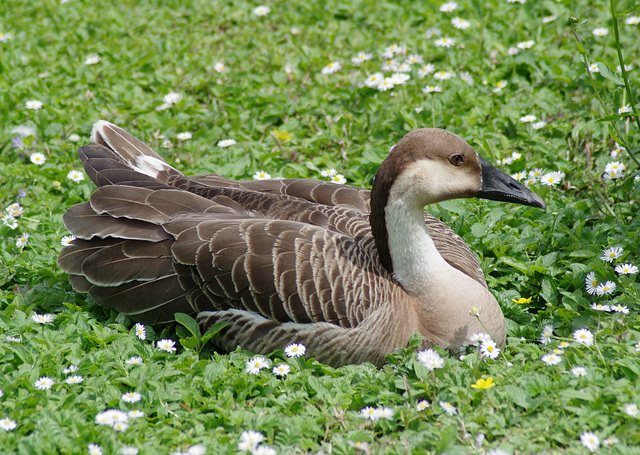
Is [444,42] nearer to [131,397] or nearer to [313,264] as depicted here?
[313,264]

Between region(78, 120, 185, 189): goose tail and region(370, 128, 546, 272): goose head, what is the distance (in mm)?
1623

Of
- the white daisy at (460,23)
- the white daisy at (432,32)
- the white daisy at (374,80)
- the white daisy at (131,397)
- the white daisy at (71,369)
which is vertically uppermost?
the white daisy at (460,23)

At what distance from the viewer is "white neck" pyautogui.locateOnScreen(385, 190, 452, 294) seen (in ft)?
14.0

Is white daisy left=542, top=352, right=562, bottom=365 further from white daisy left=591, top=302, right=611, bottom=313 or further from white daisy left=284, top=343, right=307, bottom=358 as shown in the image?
white daisy left=284, top=343, right=307, bottom=358

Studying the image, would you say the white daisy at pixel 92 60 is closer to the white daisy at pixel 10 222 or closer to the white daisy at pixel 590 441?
the white daisy at pixel 10 222

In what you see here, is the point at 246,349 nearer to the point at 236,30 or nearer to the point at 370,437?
the point at 370,437

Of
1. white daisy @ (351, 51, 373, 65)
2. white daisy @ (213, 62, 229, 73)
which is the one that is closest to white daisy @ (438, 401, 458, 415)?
white daisy @ (351, 51, 373, 65)

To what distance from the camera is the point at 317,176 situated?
633cm

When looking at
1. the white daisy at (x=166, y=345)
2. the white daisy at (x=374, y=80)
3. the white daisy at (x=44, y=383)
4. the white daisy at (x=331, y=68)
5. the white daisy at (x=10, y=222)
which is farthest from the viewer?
the white daisy at (x=331, y=68)

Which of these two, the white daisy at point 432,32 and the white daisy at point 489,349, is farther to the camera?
the white daisy at point 432,32

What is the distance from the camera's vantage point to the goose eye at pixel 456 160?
421 cm

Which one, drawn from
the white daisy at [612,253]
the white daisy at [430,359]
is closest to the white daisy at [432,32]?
the white daisy at [612,253]

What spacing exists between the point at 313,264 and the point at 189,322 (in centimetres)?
85

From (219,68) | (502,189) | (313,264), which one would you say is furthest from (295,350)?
(219,68)
